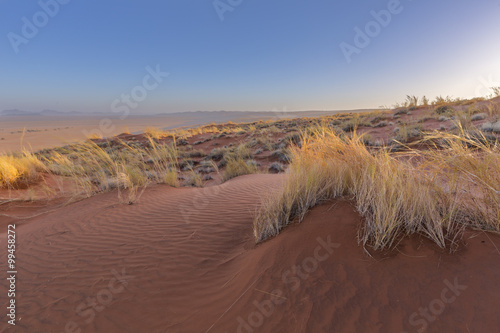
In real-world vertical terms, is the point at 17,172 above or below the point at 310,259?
below

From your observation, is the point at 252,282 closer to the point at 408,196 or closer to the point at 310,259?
the point at 310,259

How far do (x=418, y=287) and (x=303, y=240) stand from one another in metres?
0.95

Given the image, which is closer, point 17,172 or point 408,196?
point 408,196

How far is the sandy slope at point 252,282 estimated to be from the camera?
1.52 metres

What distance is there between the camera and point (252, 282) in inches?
81.0

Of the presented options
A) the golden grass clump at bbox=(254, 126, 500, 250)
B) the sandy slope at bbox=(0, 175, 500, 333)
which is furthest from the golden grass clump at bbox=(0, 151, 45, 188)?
the golden grass clump at bbox=(254, 126, 500, 250)

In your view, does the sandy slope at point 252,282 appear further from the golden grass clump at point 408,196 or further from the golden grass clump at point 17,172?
the golden grass clump at point 17,172

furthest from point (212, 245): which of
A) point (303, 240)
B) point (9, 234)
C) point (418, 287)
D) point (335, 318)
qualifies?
point (9, 234)

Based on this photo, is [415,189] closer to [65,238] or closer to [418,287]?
[418,287]

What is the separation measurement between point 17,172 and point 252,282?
886cm

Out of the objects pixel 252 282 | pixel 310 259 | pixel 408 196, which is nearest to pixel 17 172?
pixel 252 282

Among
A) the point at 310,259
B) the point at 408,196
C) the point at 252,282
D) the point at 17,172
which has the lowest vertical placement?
the point at 17,172

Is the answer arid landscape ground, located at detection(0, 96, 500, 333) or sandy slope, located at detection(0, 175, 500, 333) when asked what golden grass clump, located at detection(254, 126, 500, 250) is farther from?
sandy slope, located at detection(0, 175, 500, 333)

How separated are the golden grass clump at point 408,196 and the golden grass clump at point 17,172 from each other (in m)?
7.93
